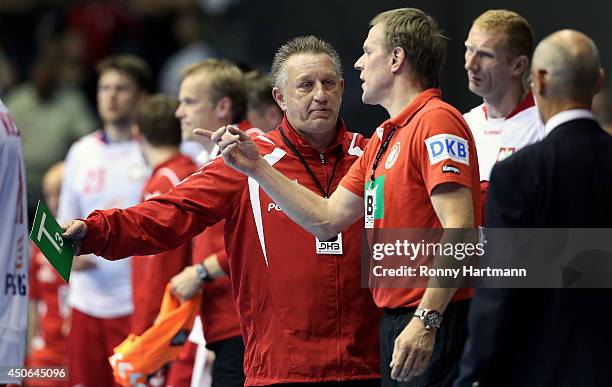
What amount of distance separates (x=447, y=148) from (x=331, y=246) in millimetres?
931

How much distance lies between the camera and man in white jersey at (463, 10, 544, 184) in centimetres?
616

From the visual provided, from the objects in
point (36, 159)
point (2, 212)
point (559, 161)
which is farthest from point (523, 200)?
point (36, 159)

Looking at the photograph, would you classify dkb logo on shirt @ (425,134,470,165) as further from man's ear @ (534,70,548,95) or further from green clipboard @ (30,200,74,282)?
green clipboard @ (30,200,74,282)

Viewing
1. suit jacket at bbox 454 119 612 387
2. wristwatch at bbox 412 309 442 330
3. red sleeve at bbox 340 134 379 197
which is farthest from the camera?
red sleeve at bbox 340 134 379 197

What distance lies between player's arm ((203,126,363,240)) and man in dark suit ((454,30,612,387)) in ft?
3.35

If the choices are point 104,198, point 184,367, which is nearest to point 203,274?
point 184,367

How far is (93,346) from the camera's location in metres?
9.02

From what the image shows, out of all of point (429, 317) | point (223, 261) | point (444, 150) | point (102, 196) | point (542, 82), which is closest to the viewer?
point (542, 82)

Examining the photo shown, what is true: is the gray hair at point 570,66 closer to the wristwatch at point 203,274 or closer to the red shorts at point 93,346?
the wristwatch at point 203,274

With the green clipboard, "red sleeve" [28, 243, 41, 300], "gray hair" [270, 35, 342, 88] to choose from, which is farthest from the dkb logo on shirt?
"red sleeve" [28, 243, 41, 300]

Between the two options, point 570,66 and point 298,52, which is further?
point 298,52

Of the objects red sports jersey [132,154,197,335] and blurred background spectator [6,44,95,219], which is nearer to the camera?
red sports jersey [132,154,197,335]

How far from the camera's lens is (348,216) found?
5.42 metres

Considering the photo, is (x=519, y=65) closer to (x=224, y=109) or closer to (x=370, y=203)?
(x=370, y=203)
